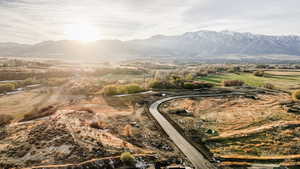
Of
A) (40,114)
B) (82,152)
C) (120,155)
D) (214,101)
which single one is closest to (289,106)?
(214,101)

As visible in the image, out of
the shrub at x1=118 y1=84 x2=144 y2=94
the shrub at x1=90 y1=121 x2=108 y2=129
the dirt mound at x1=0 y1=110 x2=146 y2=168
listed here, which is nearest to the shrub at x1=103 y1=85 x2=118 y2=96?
the shrub at x1=118 y1=84 x2=144 y2=94

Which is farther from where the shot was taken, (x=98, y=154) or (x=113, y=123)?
(x=113, y=123)

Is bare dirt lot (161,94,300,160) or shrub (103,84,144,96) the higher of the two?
shrub (103,84,144,96)

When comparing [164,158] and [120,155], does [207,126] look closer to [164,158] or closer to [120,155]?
[164,158]

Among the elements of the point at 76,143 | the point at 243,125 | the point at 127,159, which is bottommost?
the point at 243,125

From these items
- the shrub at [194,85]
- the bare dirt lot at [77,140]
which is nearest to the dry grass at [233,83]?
the shrub at [194,85]

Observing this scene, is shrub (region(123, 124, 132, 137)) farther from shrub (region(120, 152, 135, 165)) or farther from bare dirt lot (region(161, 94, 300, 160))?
bare dirt lot (region(161, 94, 300, 160))

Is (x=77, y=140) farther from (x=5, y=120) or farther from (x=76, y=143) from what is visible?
(x=5, y=120)

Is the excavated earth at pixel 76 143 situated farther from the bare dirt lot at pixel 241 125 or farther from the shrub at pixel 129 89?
the shrub at pixel 129 89

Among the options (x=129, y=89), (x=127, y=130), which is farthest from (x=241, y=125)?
(x=129, y=89)

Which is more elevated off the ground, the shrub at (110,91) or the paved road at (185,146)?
the shrub at (110,91)

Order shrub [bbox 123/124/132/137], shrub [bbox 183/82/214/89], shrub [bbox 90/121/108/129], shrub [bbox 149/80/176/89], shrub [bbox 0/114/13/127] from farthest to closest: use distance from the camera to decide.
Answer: shrub [bbox 183/82/214/89] → shrub [bbox 149/80/176/89] → shrub [bbox 0/114/13/127] → shrub [bbox 90/121/108/129] → shrub [bbox 123/124/132/137]
